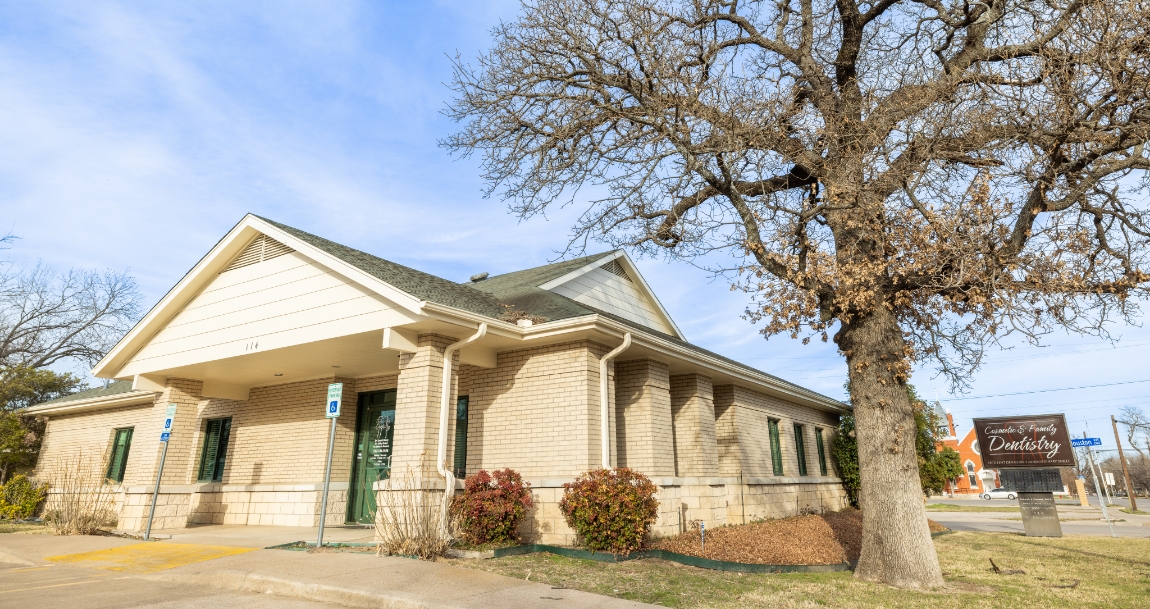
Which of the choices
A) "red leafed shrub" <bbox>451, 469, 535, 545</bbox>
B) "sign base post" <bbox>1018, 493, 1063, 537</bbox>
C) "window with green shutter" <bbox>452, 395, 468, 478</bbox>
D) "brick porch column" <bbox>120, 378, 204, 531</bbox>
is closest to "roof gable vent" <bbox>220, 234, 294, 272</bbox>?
"brick porch column" <bbox>120, 378, 204, 531</bbox>

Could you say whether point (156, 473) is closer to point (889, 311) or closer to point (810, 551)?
point (810, 551)

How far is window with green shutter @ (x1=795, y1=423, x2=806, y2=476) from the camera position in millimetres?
18875

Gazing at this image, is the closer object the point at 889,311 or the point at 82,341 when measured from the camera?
the point at 889,311

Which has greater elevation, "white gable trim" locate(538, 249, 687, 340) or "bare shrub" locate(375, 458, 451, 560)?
"white gable trim" locate(538, 249, 687, 340)

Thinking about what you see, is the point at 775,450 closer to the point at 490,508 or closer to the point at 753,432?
Result: the point at 753,432

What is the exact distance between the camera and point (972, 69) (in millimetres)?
9969

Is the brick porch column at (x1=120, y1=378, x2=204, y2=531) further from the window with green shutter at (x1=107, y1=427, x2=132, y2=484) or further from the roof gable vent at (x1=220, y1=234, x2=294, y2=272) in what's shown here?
the window with green shutter at (x1=107, y1=427, x2=132, y2=484)

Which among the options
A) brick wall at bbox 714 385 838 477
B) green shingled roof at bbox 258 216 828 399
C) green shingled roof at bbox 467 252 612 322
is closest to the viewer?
green shingled roof at bbox 258 216 828 399

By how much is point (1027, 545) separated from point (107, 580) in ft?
53.5

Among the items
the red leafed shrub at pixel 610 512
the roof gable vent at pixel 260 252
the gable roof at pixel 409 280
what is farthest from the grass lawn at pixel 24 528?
the red leafed shrub at pixel 610 512

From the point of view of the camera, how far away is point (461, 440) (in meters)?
12.4

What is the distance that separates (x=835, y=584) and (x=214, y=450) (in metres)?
15.2

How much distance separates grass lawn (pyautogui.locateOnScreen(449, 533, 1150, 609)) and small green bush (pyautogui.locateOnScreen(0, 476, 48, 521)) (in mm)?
15660

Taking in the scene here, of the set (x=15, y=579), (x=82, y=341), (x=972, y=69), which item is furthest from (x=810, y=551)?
(x=82, y=341)
